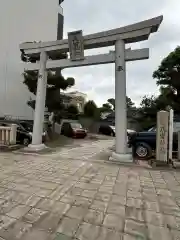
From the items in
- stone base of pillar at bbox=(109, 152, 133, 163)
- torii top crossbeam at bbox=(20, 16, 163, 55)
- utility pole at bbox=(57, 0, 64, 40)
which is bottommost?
stone base of pillar at bbox=(109, 152, 133, 163)

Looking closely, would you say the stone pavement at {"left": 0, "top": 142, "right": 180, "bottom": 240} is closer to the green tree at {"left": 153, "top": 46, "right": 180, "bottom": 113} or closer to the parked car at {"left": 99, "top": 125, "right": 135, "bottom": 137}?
the green tree at {"left": 153, "top": 46, "right": 180, "bottom": 113}

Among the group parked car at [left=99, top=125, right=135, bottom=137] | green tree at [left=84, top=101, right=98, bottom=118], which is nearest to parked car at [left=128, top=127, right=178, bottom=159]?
parked car at [left=99, top=125, right=135, bottom=137]

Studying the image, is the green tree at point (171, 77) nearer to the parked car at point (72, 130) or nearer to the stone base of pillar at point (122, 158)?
the parked car at point (72, 130)

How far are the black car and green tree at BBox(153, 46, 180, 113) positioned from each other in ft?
19.5

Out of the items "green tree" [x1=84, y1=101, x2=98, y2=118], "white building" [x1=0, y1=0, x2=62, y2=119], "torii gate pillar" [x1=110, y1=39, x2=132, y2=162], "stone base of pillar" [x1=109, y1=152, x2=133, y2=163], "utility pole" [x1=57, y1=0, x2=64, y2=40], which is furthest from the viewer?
"green tree" [x1=84, y1=101, x2=98, y2=118]

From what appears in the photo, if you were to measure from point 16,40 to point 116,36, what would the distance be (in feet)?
39.5

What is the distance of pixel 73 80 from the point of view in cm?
1634

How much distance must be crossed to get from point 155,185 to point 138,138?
411 cm

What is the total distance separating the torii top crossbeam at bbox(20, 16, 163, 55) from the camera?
775 cm

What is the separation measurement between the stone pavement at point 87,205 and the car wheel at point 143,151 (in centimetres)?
258

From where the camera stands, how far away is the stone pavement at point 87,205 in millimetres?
2754

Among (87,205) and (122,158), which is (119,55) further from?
(87,205)

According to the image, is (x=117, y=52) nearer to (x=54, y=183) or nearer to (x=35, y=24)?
(x=54, y=183)

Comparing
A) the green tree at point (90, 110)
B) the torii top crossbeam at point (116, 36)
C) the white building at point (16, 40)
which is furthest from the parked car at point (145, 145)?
the green tree at point (90, 110)
